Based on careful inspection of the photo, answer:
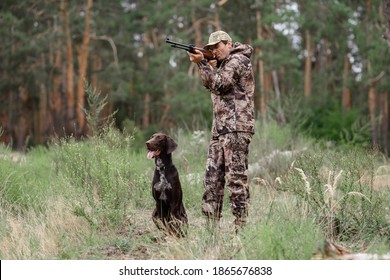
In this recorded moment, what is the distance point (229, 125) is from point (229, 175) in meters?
0.54

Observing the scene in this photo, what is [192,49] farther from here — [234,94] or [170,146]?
[170,146]

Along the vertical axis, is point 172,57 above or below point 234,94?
above

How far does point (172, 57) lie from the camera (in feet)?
104

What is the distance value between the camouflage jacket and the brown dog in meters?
0.74

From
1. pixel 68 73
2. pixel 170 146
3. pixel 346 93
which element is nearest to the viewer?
pixel 170 146

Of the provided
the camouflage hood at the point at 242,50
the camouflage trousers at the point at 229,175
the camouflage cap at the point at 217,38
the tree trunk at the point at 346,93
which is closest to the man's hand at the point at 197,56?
the camouflage cap at the point at 217,38

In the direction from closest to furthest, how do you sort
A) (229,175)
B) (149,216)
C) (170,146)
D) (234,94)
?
1. (170,146)
2. (229,175)
3. (234,94)
4. (149,216)

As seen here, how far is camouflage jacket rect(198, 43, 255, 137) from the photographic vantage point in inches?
244

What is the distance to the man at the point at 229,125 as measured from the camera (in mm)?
6230

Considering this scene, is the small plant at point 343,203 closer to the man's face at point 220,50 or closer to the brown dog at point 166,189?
the brown dog at point 166,189

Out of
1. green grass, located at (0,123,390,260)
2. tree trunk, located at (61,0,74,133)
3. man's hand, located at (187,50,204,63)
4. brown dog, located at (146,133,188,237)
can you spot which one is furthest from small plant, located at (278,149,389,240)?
tree trunk, located at (61,0,74,133)

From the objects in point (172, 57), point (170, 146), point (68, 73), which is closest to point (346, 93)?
point (172, 57)

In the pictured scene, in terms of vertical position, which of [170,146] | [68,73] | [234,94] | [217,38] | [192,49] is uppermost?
[68,73]
